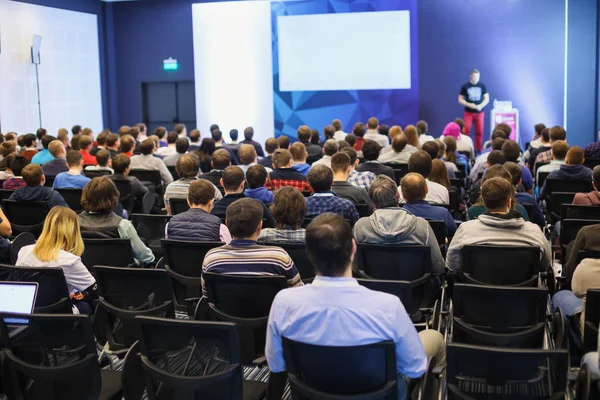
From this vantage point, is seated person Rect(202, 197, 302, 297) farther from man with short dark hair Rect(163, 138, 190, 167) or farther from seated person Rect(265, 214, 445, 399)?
man with short dark hair Rect(163, 138, 190, 167)

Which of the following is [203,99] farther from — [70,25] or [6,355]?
[6,355]

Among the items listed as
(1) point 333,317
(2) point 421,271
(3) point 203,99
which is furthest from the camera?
(3) point 203,99

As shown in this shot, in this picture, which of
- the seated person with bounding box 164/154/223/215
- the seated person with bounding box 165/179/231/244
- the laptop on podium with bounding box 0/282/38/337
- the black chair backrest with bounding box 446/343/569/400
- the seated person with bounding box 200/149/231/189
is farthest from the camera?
the seated person with bounding box 200/149/231/189

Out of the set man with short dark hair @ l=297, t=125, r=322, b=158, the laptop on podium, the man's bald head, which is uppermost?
man with short dark hair @ l=297, t=125, r=322, b=158

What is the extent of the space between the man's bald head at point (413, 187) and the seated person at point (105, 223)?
184cm

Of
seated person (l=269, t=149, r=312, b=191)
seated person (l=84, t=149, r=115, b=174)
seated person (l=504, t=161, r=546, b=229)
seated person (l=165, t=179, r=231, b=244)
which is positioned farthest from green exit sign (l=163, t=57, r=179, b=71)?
seated person (l=165, t=179, r=231, b=244)

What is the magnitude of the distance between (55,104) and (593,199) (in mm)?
12631

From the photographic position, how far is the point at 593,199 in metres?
5.67

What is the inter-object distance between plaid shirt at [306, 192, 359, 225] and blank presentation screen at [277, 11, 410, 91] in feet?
34.4

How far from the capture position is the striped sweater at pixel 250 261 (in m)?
3.62

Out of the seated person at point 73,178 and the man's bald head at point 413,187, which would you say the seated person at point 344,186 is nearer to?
the man's bald head at point 413,187

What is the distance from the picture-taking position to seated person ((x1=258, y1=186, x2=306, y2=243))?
4.29m

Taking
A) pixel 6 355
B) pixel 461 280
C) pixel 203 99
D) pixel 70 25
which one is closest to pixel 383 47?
pixel 203 99

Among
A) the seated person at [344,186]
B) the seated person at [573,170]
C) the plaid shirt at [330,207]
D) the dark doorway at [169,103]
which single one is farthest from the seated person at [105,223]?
the dark doorway at [169,103]
